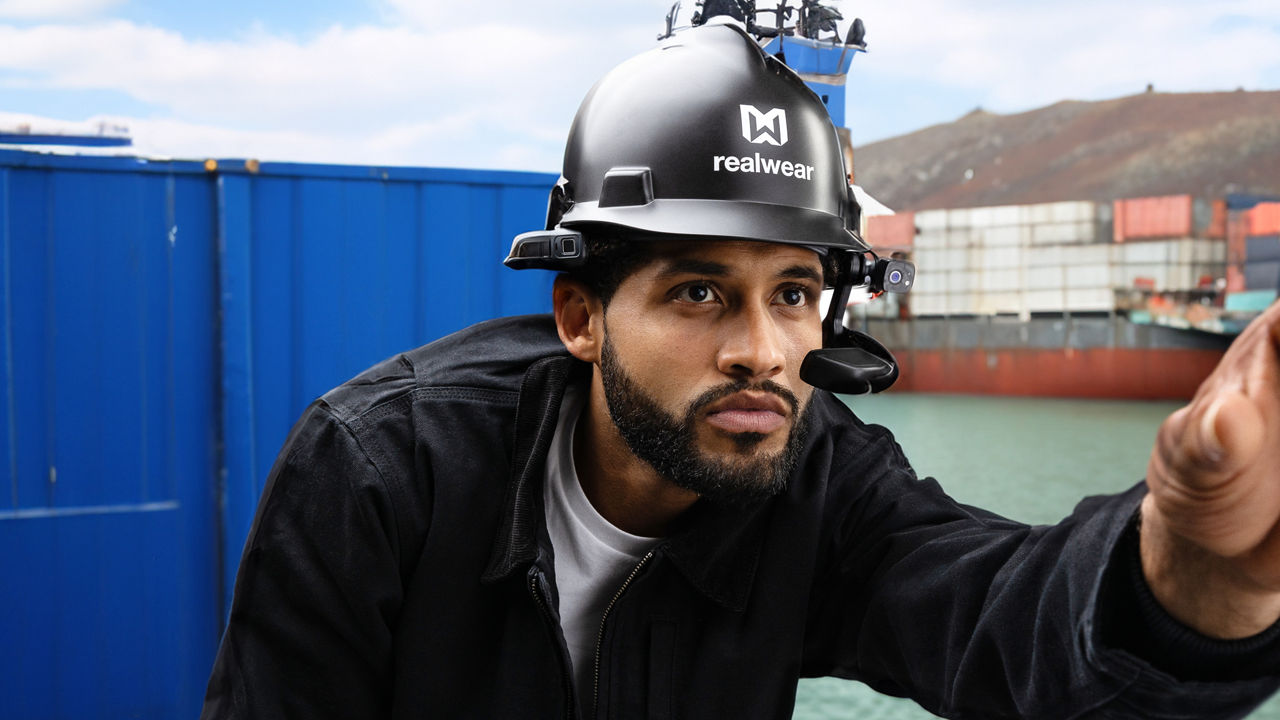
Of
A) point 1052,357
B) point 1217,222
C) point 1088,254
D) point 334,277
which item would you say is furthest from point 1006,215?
point 334,277

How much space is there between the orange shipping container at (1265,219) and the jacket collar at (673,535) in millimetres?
43675

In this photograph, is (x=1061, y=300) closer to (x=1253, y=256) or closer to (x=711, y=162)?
(x=1253, y=256)

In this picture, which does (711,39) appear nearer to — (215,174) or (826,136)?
(826,136)

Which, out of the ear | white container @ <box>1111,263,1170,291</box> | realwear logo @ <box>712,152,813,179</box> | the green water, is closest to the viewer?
realwear logo @ <box>712,152,813,179</box>

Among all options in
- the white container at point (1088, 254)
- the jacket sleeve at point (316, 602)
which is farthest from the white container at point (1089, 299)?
the jacket sleeve at point (316, 602)

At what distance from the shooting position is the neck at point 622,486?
7.57 ft

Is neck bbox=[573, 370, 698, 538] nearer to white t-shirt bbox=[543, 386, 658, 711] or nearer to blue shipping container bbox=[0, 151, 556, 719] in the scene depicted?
white t-shirt bbox=[543, 386, 658, 711]

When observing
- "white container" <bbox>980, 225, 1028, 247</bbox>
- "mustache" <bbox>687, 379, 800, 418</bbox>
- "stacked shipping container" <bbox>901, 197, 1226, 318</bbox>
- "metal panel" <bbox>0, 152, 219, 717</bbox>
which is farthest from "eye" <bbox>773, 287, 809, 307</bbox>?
"white container" <bbox>980, 225, 1028, 247</bbox>

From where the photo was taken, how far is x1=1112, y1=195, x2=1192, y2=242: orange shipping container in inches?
1665

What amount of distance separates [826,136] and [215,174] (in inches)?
116

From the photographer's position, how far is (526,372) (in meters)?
2.41

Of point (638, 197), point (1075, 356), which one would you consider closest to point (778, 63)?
point (638, 197)

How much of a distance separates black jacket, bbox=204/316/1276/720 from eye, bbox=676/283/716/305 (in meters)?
0.41

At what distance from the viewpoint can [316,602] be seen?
2033 millimetres
